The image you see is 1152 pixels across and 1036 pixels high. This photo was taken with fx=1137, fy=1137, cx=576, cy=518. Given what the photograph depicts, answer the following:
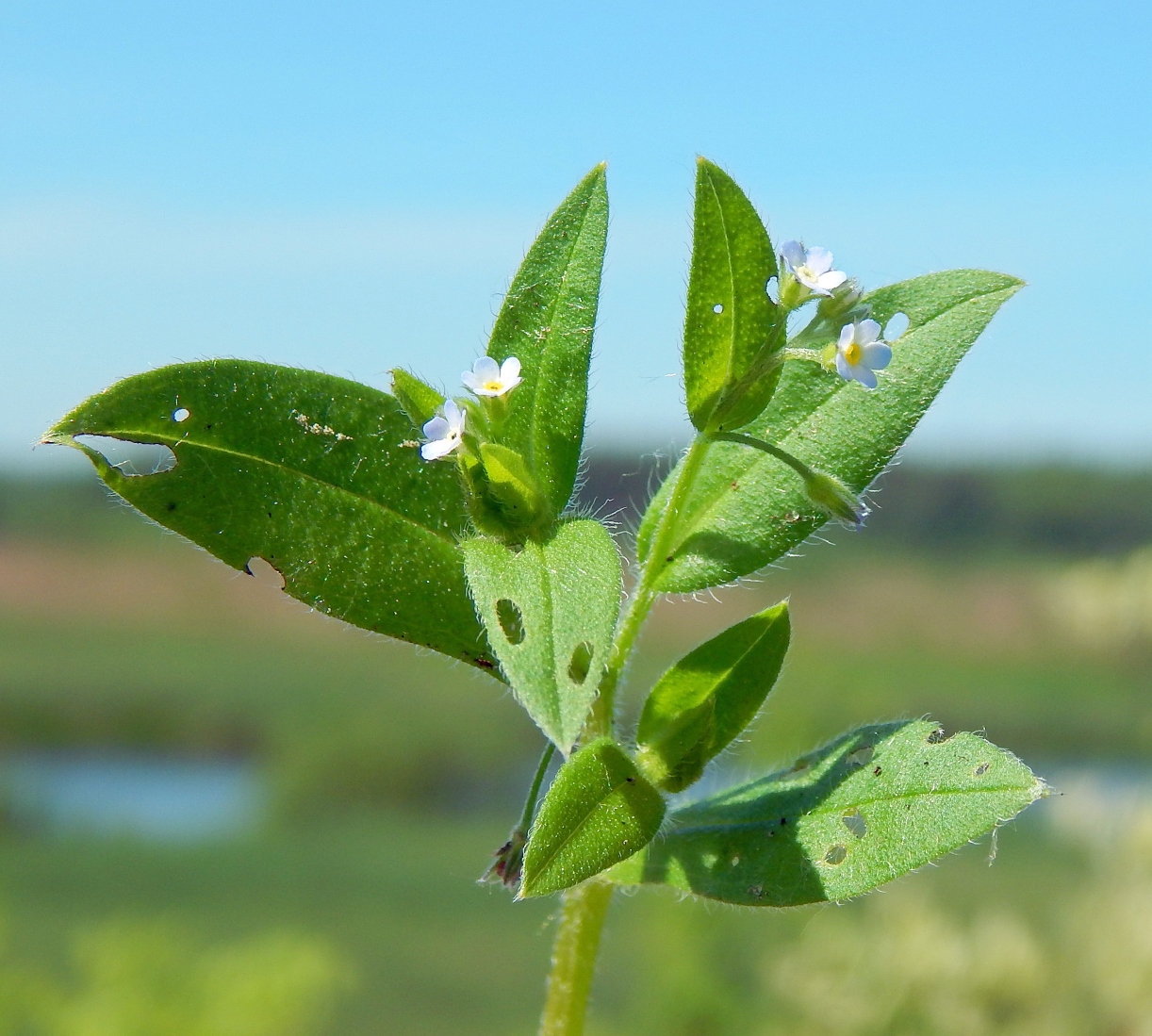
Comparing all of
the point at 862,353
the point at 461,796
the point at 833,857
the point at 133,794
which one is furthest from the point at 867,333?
the point at 133,794

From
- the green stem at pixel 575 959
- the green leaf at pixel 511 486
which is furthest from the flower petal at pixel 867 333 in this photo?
the green stem at pixel 575 959

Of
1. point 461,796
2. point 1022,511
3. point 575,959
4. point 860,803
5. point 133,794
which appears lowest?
point 461,796

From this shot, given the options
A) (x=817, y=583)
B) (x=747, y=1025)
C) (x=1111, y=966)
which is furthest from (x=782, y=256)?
(x=817, y=583)

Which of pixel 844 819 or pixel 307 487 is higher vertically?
pixel 307 487

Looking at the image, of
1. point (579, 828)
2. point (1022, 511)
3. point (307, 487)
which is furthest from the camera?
point (1022, 511)

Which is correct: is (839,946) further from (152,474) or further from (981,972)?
(152,474)

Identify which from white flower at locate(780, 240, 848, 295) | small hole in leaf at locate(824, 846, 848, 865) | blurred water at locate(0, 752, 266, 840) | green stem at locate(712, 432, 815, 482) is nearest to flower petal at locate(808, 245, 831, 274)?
white flower at locate(780, 240, 848, 295)

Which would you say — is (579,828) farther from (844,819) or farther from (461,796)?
(461,796)
